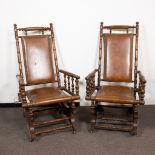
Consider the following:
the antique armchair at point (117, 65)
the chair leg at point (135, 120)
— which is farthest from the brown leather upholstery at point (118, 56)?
the chair leg at point (135, 120)

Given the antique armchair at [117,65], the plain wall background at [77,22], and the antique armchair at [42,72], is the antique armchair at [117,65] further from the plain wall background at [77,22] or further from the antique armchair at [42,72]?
the antique armchair at [42,72]

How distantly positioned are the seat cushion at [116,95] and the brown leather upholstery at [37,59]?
2.14 feet

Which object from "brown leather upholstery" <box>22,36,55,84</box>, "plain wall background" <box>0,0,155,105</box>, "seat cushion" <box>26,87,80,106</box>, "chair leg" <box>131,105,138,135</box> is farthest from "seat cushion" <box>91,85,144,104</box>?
"brown leather upholstery" <box>22,36,55,84</box>

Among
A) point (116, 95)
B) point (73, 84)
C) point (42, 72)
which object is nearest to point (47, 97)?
point (73, 84)

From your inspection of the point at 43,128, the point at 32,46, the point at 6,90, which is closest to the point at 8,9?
the point at 32,46

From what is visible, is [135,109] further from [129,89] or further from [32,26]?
[32,26]

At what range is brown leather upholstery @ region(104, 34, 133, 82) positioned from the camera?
8.94 ft

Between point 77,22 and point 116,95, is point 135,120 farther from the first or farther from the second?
point 77,22

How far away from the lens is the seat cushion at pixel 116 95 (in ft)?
7.72

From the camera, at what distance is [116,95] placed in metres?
2.43

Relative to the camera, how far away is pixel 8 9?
2.82 m

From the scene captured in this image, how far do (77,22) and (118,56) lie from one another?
646mm

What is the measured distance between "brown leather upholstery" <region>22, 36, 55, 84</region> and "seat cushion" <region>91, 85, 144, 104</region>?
0.65 m

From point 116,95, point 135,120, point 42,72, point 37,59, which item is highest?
point 37,59
